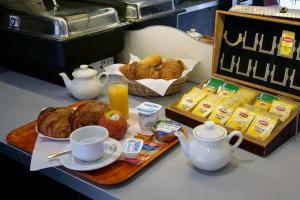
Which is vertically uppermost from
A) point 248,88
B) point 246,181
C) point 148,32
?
point 148,32

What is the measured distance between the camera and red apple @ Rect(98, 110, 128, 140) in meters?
1.09

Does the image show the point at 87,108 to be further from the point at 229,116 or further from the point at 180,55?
the point at 180,55

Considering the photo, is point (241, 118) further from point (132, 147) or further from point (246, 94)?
point (132, 147)

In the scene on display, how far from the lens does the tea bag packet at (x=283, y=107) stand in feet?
3.72

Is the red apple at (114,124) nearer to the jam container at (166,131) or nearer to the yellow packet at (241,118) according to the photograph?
the jam container at (166,131)

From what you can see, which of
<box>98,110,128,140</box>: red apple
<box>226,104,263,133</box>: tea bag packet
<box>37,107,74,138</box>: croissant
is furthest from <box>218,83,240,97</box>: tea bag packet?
<box>37,107,74,138</box>: croissant

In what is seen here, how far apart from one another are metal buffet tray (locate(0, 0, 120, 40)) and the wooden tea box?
1.63 feet

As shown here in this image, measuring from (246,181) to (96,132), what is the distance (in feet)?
1.34

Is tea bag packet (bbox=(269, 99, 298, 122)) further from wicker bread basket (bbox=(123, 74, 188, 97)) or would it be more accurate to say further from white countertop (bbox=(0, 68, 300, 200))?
wicker bread basket (bbox=(123, 74, 188, 97))

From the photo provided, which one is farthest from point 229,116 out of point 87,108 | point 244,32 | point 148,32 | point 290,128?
point 148,32

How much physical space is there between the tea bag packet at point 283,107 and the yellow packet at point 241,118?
73 millimetres

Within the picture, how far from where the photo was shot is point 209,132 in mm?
958

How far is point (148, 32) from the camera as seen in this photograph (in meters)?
1.66

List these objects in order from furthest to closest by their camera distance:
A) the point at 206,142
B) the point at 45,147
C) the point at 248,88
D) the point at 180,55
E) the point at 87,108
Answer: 1. the point at 180,55
2. the point at 248,88
3. the point at 87,108
4. the point at 45,147
5. the point at 206,142
